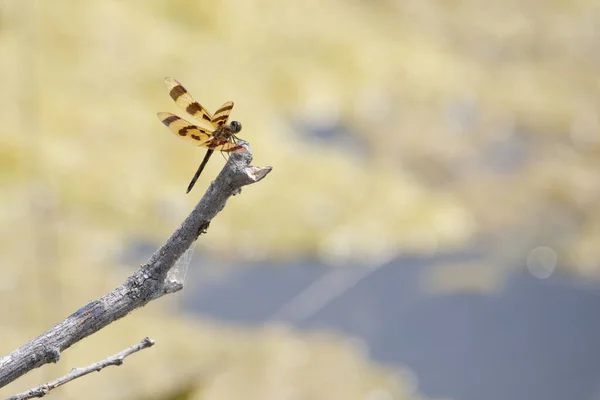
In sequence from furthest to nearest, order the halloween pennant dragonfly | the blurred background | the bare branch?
the blurred background → the halloween pennant dragonfly → the bare branch

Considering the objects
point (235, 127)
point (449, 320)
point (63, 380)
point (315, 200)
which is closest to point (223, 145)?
point (235, 127)

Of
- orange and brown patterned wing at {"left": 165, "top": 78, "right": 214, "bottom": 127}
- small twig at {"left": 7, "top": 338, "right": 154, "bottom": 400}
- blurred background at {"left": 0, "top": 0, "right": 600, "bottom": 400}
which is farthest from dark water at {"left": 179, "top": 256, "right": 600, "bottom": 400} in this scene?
small twig at {"left": 7, "top": 338, "right": 154, "bottom": 400}

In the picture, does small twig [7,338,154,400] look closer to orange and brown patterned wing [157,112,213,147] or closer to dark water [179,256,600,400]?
orange and brown patterned wing [157,112,213,147]

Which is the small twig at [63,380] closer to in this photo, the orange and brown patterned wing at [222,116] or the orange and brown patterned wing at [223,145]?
the orange and brown patterned wing at [223,145]

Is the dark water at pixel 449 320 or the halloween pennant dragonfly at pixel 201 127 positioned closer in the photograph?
the halloween pennant dragonfly at pixel 201 127

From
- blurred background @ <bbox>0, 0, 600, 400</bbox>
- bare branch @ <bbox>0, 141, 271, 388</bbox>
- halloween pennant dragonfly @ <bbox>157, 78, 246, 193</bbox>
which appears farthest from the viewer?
blurred background @ <bbox>0, 0, 600, 400</bbox>

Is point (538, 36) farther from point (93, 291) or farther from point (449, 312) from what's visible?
point (93, 291)

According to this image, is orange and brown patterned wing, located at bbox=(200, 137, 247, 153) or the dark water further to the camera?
the dark water

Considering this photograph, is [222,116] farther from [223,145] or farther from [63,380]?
[63,380]

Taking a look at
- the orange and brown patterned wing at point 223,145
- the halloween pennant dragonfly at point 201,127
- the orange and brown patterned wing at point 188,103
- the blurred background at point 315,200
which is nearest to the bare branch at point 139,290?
the orange and brown patterned wing at point 223,145
